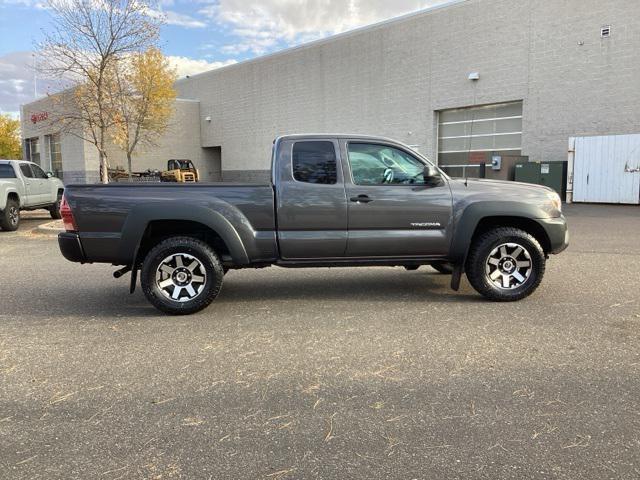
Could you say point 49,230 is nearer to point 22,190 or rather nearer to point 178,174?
point 22,190

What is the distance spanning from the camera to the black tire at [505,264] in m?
6.11

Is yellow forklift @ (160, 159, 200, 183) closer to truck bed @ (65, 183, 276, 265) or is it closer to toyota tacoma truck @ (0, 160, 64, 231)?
toyota tacoma truck @ (0, 160, 64, 231)

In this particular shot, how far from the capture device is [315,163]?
20.0 feet

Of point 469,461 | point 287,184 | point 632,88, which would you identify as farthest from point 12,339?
point 632,88

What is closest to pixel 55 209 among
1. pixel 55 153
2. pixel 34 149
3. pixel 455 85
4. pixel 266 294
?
pixel 266 294

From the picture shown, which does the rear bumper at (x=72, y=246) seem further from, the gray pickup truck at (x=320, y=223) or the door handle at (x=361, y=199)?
the door handle at (x=361, y=199)

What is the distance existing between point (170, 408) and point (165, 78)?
24.6 m

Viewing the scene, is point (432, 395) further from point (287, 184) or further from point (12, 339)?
point (12, 339)

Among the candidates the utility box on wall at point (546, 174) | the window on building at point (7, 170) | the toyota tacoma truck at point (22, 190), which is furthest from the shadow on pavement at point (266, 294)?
the utility box on wall at point (546, 174)

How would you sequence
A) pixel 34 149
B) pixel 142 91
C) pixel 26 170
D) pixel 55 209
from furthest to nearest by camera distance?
pixel 34 149 < pixel 142 91 < pixel 55 209 < pixel 26 170

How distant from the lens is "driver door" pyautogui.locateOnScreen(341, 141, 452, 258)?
5.97m

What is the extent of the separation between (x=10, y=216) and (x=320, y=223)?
479 inches

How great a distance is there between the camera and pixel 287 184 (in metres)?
5.93

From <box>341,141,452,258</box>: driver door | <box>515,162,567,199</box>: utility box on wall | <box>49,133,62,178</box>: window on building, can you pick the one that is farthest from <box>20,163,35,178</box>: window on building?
<box>49,133,62,178</box>: window on building
